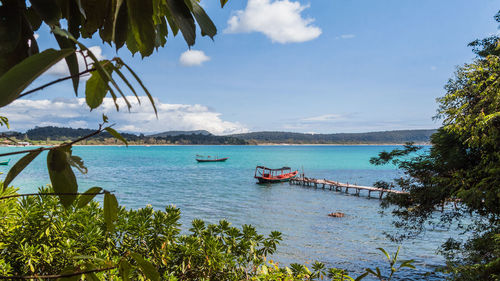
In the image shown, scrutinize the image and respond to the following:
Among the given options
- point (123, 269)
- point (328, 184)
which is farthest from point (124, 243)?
point (328, 184)

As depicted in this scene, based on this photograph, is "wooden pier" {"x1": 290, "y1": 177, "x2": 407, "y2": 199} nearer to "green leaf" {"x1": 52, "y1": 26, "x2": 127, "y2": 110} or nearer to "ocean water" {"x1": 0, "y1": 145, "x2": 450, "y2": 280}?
"ocean water" {"x1": 0, "y1": 145, "x2": 450, "y2": 280}

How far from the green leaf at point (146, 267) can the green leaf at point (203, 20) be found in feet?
1.46

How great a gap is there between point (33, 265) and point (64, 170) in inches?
91.4

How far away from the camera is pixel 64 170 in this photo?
50 centimetres

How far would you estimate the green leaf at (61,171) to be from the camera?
49cm

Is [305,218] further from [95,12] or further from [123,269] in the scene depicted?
[95,12]

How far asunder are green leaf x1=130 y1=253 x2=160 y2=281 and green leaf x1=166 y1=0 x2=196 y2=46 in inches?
16.1

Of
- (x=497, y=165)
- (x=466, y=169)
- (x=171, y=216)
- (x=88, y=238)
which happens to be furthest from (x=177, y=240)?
(x=466, y=169)

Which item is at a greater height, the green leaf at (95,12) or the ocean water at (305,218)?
the green leaf at (95,12)

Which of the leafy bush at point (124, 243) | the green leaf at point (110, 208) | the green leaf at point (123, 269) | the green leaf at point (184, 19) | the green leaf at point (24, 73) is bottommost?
the leafy bush at point (124, 243)

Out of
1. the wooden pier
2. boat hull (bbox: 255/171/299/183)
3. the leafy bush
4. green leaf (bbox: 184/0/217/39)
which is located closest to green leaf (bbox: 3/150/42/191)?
green leaf (bbox: 184/0/217/39)

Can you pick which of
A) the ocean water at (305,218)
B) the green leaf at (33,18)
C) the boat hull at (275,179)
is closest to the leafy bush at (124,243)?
the green leaf at (33,18)

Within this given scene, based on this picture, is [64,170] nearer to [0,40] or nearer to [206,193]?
[0,40]

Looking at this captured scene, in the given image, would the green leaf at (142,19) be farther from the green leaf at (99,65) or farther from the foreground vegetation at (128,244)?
the foreground vegetation at (128,244)
